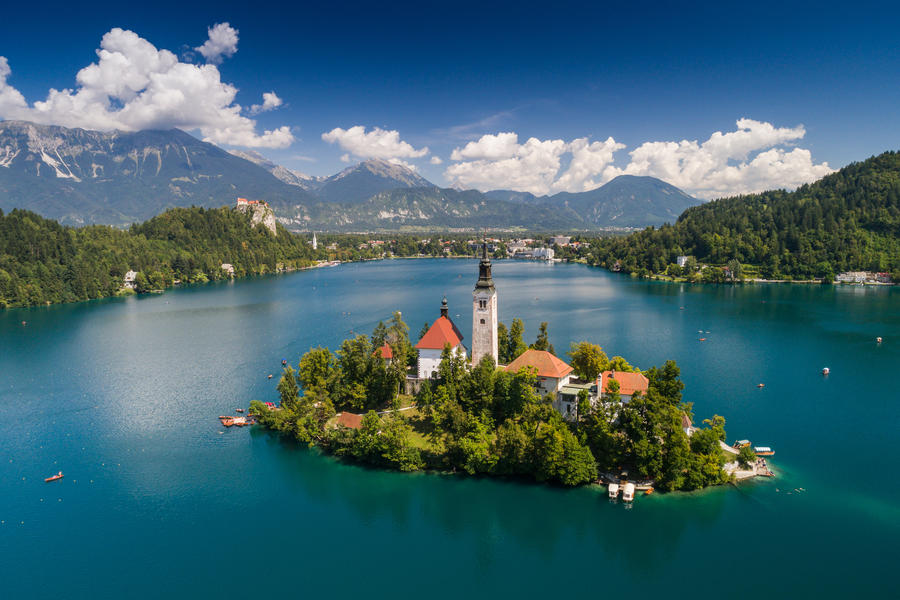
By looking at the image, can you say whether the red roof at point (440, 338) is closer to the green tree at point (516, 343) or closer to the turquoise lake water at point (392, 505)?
the green tree at point (516, 343)

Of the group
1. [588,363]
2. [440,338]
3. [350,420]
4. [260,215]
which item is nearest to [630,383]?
[588,363]

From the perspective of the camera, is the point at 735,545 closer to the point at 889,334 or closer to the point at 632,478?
the point at 632,478

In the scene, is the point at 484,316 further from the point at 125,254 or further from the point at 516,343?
the point at 125,254

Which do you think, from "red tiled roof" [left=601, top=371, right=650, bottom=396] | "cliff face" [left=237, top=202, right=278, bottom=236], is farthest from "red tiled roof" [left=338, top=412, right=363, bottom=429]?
"cliff face" [left=237, top=202, right=278, bottom=236]

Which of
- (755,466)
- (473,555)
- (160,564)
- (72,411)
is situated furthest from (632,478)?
(72,411)

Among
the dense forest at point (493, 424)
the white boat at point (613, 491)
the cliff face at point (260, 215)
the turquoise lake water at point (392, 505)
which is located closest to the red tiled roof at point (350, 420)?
the dense forest at point (493, 424)

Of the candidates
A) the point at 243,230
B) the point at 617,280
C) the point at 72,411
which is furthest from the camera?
the point at 243,230
